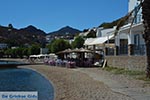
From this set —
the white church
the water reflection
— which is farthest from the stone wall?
the water reflection

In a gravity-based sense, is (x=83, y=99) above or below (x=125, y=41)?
below

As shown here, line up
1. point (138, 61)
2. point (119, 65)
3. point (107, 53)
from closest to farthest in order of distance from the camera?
1. point (138, 61)
2. point (119, 65)
3. point (107, 53)

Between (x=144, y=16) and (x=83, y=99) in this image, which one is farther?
(x=144, y=16)

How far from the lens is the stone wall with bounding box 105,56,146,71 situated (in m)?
A: 26.1

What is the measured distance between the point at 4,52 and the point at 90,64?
124453mm

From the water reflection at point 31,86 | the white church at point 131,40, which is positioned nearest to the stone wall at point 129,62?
the white church at point 131,40

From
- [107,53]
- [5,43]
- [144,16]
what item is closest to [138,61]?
[144,16]

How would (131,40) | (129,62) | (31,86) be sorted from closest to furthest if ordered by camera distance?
(31,86)
(129,62)
(131,40)

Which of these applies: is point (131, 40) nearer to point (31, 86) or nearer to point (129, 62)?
point (129, 62)

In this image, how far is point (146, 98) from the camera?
12656 millimetres

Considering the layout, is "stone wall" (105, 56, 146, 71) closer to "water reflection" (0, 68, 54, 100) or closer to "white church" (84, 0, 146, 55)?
"white church" (84, 0, 146, 55)

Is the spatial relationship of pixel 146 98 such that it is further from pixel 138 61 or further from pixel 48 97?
pixel 138 61

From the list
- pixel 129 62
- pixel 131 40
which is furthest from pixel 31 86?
pixel 131 40

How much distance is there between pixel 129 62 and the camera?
28875 mm
